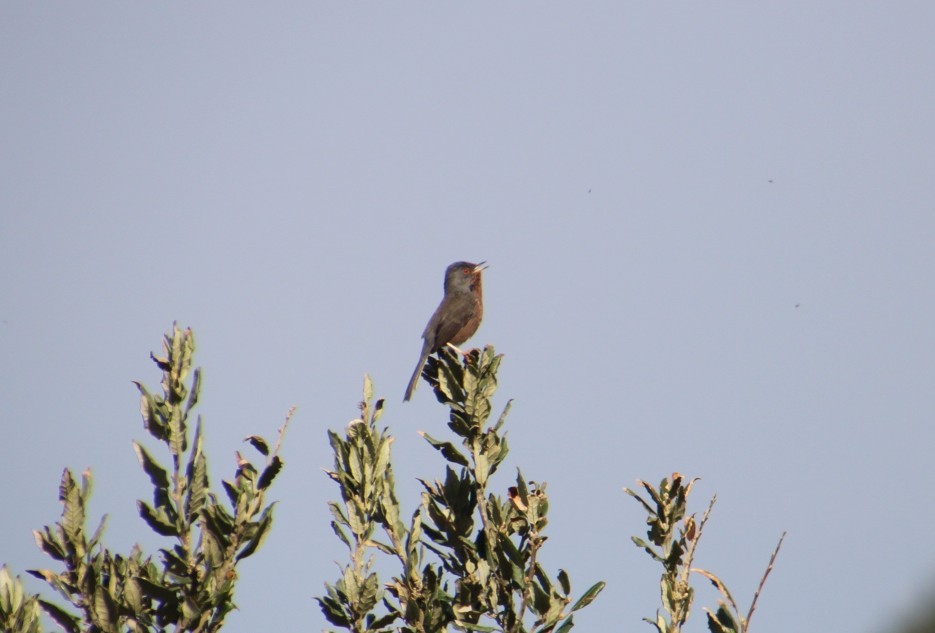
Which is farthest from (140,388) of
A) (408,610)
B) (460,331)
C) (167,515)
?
(460,331)

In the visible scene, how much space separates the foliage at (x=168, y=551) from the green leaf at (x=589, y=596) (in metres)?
1.59

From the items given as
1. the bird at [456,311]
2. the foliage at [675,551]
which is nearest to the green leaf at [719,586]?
the foliage at [675,551]

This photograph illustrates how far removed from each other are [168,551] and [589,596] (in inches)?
81.7

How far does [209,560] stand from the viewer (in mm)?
5156

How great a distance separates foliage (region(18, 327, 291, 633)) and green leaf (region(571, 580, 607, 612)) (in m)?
1.59

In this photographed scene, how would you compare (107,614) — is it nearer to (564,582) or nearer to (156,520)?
(156,520)

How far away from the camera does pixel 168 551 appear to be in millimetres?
5215

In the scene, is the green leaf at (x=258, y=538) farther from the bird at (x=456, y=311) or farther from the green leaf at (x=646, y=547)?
the bird at (x=456, y=311)

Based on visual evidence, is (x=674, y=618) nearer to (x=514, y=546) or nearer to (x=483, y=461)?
(x=514, y=546)

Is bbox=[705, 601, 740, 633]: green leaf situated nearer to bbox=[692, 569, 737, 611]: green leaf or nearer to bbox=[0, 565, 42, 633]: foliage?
bbox=[692, 569, 737, 611]: green leaf

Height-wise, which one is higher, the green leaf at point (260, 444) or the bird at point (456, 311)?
the bird at point (456, 311)

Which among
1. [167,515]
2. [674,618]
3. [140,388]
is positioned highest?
[140,388]

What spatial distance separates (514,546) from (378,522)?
0.74 m

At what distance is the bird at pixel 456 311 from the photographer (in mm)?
13719
